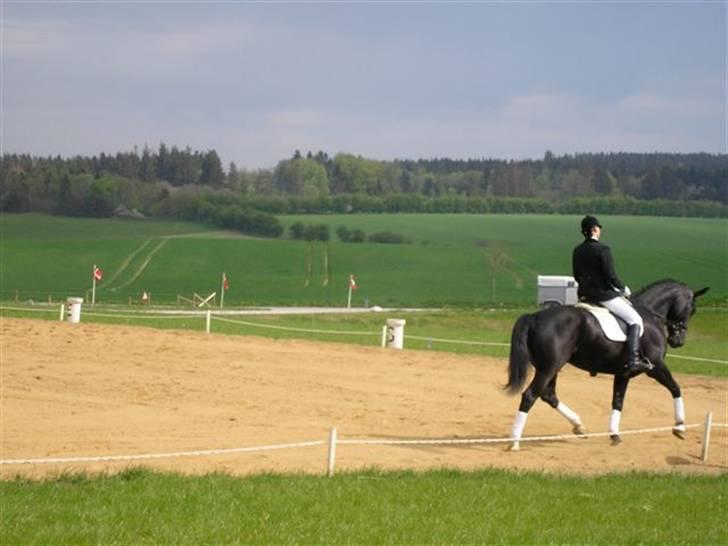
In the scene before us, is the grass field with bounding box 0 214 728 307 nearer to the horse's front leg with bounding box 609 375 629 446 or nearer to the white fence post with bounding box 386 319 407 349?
the white fence post with bounding box 386 319 407 349

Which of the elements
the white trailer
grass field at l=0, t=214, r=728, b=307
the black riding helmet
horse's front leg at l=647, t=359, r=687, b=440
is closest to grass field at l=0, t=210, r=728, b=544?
grass field at l=0, t=214, r=728, b=307

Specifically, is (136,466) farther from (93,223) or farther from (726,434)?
(93,223)

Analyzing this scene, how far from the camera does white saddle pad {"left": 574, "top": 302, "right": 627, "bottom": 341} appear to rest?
16.0 metres

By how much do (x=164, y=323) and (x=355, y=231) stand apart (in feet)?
206

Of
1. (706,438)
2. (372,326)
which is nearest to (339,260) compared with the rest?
(372,326)

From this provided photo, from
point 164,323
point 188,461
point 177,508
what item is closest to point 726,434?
point 188,461

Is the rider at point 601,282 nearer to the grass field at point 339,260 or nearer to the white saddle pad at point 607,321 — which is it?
the white saddle pad at point 607,321

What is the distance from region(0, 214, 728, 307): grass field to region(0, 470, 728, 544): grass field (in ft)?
185

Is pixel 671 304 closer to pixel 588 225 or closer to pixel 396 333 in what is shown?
pixel 588 225

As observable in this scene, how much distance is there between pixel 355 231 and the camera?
10144cm

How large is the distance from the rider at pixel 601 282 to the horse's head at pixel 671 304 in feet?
3.79

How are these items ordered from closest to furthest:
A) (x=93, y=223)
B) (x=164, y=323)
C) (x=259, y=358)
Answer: (x=259, y=358) → (x=164, y=323) → (x=93, y=223)

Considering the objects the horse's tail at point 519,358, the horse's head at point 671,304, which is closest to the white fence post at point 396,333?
the horse's head at point 671,304

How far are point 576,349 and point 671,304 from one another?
7.60 ft
